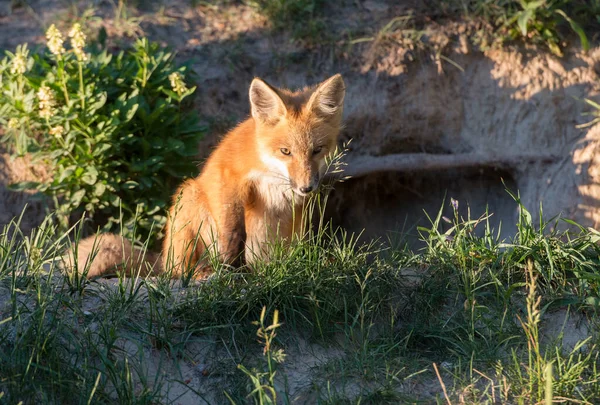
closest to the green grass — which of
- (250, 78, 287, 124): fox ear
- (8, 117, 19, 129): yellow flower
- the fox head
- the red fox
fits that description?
the red fox

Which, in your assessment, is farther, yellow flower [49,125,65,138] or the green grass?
yellow flower [49,125,65,138]

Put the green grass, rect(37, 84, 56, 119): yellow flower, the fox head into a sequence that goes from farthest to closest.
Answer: rect(37, 84, 56, 119): yellow flower
the fox head
the green grass

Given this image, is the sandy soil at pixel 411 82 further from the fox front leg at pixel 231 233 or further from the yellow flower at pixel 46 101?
the fox front leg at pixel 231 233

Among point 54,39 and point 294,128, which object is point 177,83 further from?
point 294,128

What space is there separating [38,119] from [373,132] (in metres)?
3.57

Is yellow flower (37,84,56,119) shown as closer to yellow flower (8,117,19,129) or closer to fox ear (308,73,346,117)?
yellow flower (8,117,19,129)

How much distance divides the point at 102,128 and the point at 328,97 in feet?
7.07

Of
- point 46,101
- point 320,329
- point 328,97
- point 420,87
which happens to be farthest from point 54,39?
point 420,87

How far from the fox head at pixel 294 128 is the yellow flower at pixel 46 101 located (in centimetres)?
192

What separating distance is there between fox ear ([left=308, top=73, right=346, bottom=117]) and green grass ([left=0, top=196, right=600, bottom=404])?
4.26 ft

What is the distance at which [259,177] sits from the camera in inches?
217

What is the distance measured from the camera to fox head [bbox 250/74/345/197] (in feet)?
17.4

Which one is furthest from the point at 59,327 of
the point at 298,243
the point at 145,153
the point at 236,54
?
the point at 236,54

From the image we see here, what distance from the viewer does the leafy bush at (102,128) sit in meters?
6.28
